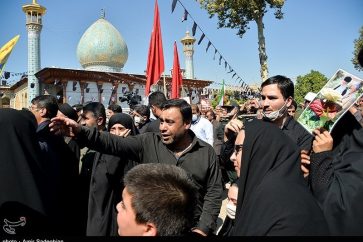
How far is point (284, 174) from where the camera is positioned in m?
1.81

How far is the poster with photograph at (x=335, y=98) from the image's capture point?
2096 millimetres

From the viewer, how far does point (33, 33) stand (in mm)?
29938

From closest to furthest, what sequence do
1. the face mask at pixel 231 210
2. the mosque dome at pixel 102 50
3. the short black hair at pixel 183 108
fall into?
the face mask at pixel 231 210 → the short black hair at pixel 183 108 → the mosque dome at pixel 102 50

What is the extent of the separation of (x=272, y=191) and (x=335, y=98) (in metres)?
0.72

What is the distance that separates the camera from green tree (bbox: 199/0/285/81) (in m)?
14.3

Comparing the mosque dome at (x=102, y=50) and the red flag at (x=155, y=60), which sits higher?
the mosque dome at (x=102, y=50)

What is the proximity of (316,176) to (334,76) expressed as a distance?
23.5 inches

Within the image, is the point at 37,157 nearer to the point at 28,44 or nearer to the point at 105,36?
the point at 28,44

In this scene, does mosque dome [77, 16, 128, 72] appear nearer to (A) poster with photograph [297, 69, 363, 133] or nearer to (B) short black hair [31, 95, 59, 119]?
(B) short black hair [31, 95, 59, 119]

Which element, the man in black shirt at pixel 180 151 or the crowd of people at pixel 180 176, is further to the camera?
the man in black shirt at pixel 180 151

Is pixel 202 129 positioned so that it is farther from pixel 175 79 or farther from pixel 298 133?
pixel 298 133

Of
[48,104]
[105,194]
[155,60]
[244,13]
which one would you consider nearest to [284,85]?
[105,194]

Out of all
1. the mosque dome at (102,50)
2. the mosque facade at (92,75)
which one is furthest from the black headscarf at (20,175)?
the mosque dome at (102,50)

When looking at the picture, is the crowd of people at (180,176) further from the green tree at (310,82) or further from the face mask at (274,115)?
the green tree at (310,82)
